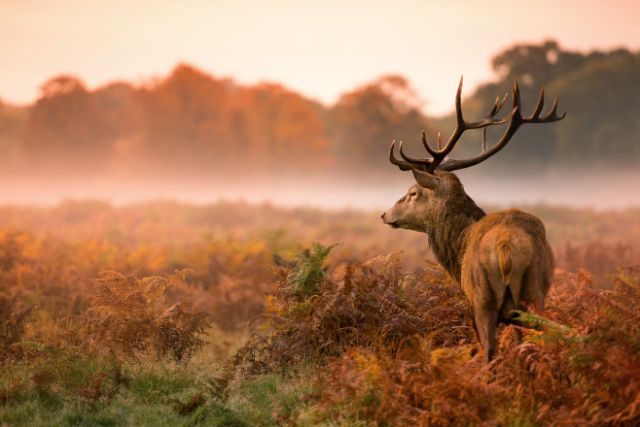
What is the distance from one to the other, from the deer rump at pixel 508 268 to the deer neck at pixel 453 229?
0.54 meters

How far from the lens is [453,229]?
25.4ft

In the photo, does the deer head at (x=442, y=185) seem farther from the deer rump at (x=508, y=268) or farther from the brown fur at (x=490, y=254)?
the deer rump at (x=508, y=268)

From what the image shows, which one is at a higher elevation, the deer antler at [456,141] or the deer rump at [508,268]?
the deer antler at [456,141]

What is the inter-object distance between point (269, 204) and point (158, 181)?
1406 cm

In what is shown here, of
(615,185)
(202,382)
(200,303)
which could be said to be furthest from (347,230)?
(615,185)

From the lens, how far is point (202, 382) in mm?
8438

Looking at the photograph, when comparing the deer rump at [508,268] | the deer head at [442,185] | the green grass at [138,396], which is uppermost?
the deer head at [442,185]

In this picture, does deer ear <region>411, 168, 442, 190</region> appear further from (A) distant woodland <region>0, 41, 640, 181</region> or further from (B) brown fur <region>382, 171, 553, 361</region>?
(A) distant woodland <region>0, 41, 640, 181</region>

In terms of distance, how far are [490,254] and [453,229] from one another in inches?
37.0

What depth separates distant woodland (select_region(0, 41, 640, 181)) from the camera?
147 feet

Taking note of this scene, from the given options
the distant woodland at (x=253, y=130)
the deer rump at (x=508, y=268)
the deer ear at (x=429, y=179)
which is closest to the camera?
the deer rump at (x=508, y=268)

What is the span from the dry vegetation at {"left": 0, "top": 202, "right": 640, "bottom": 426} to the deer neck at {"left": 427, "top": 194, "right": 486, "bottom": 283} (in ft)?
2.35

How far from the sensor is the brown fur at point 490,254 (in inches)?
265

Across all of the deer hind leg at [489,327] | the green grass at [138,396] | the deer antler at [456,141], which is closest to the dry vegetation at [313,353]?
the green grass at [138,396]
